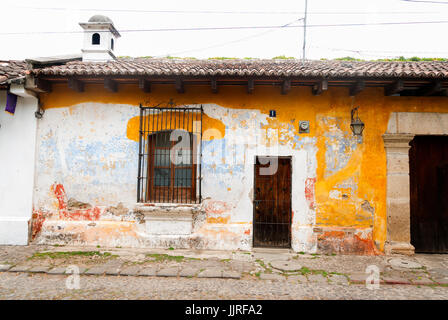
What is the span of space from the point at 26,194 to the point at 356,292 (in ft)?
21.2

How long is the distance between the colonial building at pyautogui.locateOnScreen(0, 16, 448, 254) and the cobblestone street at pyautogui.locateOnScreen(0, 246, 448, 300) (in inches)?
16.8

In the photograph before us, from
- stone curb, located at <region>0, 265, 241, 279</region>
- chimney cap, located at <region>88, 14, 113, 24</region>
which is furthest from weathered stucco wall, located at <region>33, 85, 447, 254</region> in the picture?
chimney cap, located at <region>88, 14, 113, 24</region>

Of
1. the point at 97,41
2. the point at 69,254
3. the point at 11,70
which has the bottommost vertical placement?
the point at 69,254

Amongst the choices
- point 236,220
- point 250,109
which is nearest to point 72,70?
point 250,109

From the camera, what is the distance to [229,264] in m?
5.17

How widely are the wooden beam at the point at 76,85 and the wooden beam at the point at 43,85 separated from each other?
61 centimetres

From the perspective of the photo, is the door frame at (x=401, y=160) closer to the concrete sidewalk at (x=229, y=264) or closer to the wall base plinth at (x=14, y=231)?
the concrete sidewalk at (x=229, y=264)

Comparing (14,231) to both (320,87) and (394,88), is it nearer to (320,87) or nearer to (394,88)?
(320,87)

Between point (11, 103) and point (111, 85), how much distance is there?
6.96 ft

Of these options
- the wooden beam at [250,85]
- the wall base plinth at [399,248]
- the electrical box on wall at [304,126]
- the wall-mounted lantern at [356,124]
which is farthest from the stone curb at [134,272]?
the wall-mounted lantern at [356,124]

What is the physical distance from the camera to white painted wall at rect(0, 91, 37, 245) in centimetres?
598

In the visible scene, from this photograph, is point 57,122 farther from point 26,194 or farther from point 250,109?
point 250,109

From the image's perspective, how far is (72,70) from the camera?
5523mm

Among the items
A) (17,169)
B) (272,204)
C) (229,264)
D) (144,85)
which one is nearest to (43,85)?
(17,169)
